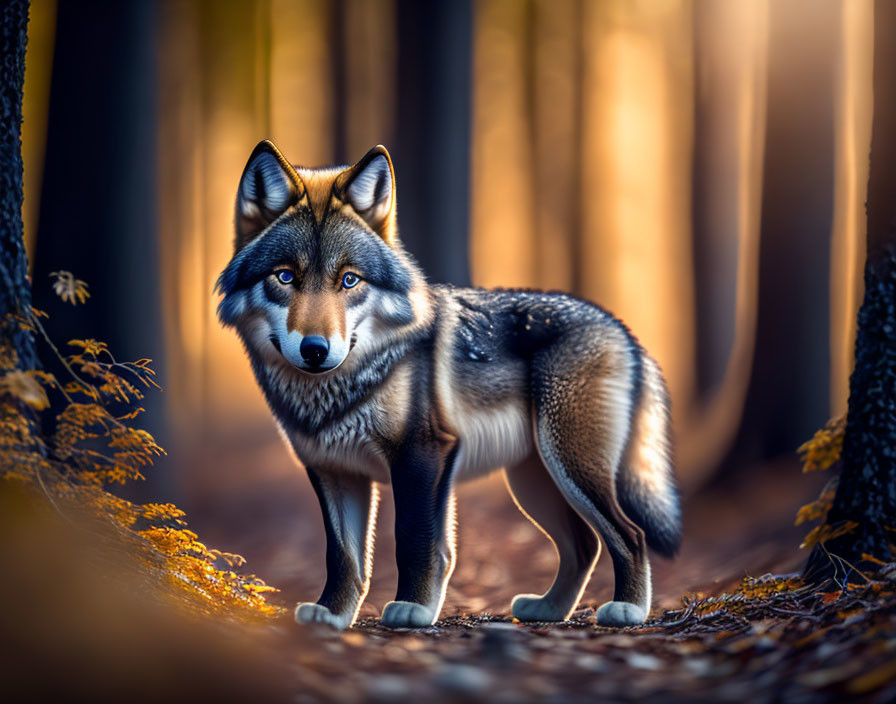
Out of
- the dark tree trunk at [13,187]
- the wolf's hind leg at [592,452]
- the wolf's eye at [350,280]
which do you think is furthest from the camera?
the wolf's hind leg at [592,452]

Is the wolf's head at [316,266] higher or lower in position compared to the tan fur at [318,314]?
higher

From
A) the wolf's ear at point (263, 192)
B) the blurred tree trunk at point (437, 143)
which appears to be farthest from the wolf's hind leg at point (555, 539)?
the blurred tree trunk at point (437, 143)

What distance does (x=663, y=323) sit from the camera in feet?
61.8

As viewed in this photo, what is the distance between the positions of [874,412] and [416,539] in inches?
88.8

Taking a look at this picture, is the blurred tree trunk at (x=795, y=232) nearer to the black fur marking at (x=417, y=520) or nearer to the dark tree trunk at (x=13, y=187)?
the black fur marking at (x=417, y=520)

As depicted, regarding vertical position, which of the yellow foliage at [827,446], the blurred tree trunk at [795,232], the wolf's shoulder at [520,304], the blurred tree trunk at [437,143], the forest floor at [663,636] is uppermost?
the blurred tree trunk at [437,143]

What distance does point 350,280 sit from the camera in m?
3.76

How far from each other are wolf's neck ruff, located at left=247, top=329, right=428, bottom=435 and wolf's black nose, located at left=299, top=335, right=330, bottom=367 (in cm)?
36

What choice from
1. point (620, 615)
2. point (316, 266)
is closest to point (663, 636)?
point (620, 615)

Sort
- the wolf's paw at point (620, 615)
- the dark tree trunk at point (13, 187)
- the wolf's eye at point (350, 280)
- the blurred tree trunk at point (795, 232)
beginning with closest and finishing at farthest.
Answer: the dark tree trunk at point (13, 187) → the wolf's eye at point (350, 280) → the wolf's paw at point (620, 615) → the blurred tree trunk at point (795, 232)

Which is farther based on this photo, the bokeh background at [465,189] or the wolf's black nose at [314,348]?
the bokeh background at [465,189]

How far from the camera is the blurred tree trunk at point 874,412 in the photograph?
3.86m

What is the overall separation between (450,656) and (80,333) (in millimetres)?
4291

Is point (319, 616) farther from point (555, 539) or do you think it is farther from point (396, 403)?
point (555, 539)
